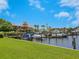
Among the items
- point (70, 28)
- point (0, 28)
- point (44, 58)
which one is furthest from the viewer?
point (70, 28)

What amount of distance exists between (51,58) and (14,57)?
8.14 feet

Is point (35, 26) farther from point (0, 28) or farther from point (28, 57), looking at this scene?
point (28, 57)

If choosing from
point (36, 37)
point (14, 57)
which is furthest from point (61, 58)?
point (36, 37)

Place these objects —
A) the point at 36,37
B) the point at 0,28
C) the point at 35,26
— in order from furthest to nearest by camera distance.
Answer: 1. the point at 35,26
2. the point at 0,28
3. the point at 36,37

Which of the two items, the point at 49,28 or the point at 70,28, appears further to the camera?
the point at 70,28

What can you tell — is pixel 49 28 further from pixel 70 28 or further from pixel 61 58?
pixel 61 58

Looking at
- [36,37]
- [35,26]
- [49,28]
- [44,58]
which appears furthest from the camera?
[49,28]

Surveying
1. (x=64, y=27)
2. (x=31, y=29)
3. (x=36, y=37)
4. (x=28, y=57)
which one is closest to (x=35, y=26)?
(x=31, y=29)

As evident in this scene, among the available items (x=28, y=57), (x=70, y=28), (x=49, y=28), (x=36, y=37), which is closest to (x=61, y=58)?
(x=28, y=57)

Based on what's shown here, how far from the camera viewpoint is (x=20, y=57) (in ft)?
48.3

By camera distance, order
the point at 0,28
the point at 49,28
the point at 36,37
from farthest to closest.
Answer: the point at 49,28
the point at 0,28
the point at 36,37

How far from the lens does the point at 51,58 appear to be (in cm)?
1440

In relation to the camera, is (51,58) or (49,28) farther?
(49,28)

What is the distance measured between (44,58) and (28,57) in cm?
115
